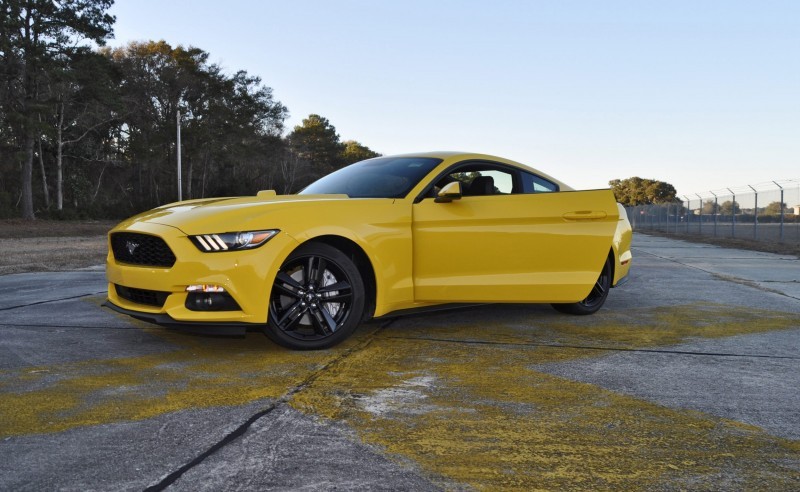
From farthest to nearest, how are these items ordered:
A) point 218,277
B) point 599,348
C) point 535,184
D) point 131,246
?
point 535,184
point 599,348
point 131,246
point 218,277

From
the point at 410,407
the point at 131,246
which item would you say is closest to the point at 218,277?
the point at 131,246

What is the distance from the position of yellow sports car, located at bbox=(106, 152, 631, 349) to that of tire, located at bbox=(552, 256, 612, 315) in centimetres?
10

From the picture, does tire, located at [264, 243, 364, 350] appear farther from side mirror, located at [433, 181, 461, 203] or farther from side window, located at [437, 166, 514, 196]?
side window, located at [437, 166, 514, 196]

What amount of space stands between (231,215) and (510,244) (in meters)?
2.25

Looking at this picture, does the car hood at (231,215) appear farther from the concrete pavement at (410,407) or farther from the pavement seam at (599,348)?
the pavement seam at (599,348)

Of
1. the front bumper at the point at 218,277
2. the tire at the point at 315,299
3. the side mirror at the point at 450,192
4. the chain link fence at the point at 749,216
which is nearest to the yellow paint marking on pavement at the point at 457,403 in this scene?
the tire at the point at 315,299

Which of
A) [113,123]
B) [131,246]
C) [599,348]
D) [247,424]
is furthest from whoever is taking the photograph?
[113,123]

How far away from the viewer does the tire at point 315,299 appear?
460cm

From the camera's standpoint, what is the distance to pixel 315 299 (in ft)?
15.4

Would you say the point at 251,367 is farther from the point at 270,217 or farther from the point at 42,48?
the point at 42,48

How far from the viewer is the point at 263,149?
2475 inches

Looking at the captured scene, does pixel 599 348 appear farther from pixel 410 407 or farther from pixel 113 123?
pixel 113 123

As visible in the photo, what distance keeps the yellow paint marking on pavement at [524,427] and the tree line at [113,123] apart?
34774 millimetres

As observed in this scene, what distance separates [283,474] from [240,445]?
1.26 feet
